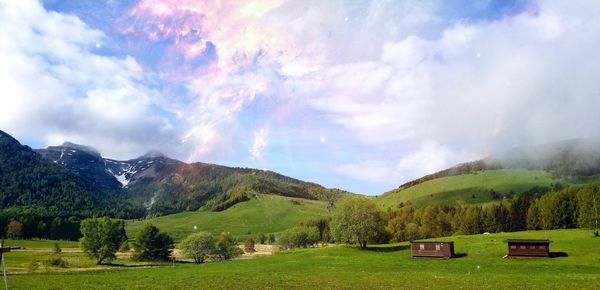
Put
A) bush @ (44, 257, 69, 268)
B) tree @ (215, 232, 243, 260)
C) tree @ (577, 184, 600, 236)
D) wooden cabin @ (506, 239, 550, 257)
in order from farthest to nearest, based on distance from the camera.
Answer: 1. tree @ (215, 232, 243, 260)
2. tree @ (577, 184, 600, 236)
3. bush @ (44, 257, 69, 268)
4. wooden cabin @ (506, 239, 550, 257)

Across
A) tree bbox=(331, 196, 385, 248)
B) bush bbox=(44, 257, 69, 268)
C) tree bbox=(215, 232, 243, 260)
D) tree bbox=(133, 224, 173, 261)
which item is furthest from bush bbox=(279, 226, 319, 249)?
bush bbox=(44, 257, 69, 268)

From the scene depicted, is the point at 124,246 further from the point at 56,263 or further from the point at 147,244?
the point at 56,263

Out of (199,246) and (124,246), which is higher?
(199,246)

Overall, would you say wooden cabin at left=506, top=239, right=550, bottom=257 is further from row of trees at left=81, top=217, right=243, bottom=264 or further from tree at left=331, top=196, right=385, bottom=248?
row of trees at left=81, top=217, right=243, bottom=264

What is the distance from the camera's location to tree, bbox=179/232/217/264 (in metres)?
130

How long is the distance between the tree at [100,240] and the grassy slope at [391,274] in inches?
2342

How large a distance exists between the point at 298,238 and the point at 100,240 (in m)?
64.7

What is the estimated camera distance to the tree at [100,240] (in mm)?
122062

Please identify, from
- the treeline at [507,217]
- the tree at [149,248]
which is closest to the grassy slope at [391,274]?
the treeline at [507,217]

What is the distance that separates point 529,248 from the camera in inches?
2918

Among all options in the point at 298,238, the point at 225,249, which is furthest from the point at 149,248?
the point at 298,238

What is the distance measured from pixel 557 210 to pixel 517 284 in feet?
350

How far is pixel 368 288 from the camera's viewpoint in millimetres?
42125

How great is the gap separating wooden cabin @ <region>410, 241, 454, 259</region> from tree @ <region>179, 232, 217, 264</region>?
67.9m
